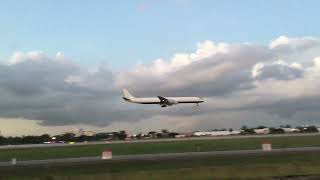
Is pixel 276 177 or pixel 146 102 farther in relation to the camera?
pixel 146 102

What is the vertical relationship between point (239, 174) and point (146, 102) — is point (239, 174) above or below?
below

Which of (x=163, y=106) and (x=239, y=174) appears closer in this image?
(x=239, y=174)

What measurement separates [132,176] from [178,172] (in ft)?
10.8

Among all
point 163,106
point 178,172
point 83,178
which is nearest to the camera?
point 83,178

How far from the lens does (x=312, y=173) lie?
35.6 meters

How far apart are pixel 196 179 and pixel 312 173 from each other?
29.0 ft

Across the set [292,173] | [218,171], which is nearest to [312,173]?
[292,173]

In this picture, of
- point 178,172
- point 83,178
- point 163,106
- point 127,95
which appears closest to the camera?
point 83,178

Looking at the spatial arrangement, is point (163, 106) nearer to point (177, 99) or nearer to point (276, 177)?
point (177, 99)

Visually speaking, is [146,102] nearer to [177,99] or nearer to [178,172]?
[177,99]

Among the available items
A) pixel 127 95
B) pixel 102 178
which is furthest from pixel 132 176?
pixel 127 95

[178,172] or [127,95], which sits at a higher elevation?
[127,95]

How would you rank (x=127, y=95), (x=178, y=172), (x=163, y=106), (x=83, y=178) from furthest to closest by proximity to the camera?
(x=127, y=95) < (x=163, y=106) < (x=178, y=172) < (x=83, y=178)

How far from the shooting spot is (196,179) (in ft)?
105
